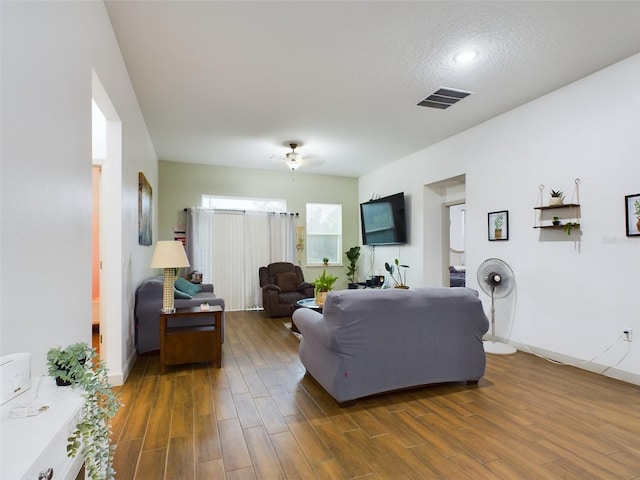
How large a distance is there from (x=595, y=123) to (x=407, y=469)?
3587 millimetres

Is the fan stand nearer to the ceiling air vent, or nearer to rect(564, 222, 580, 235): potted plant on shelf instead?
rect(564, 222, 580, 235): potted plant on shelf

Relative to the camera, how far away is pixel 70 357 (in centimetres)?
116

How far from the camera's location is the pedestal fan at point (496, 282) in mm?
3949

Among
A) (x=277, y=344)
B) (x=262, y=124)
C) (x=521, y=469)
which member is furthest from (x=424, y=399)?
(x=262, y=124)

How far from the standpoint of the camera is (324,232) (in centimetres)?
785

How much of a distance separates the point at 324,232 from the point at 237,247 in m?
2.03

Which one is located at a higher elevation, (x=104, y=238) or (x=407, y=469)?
(x=104, y=238)

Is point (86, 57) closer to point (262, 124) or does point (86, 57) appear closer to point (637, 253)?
point (262, 124)

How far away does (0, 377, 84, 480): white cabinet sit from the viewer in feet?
2.56

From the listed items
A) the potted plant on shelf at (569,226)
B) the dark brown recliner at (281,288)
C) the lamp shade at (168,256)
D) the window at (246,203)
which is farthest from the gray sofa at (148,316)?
the potted plant on shelf at (569,226)

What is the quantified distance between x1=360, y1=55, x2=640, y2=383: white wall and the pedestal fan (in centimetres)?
24

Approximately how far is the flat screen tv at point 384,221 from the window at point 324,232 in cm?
64

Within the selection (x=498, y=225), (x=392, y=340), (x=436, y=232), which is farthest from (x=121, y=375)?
(x=436, y=232)

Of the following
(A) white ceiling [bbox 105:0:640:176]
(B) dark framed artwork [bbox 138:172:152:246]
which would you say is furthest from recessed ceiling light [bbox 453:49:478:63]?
(B) dark framed artwork [bbox 138:172:152:246]
